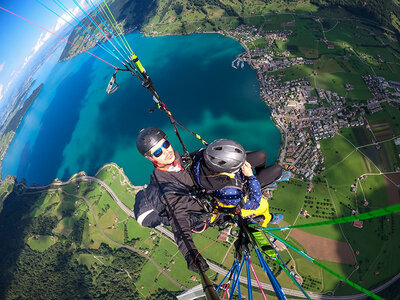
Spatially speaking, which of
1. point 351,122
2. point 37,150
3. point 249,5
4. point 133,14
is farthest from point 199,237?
point 133,14

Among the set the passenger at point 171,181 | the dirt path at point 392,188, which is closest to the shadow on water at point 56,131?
the passenger at point 171,181

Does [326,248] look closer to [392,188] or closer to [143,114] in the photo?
[392,188]

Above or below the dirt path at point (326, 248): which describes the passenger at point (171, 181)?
above

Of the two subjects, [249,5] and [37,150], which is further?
[249,5]

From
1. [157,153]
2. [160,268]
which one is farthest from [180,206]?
[160,268]

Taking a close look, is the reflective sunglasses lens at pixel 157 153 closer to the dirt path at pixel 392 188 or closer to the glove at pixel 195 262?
the glove at pixel 195 262

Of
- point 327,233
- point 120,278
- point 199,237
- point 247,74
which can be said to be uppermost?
point 247,74

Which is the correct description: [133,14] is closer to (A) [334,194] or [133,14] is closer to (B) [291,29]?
(B) [291,29]

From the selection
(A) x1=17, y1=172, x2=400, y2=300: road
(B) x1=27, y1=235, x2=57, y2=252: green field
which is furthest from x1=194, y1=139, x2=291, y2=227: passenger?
(B) x1=27, y1=235, x2=57, y2=252: green field
